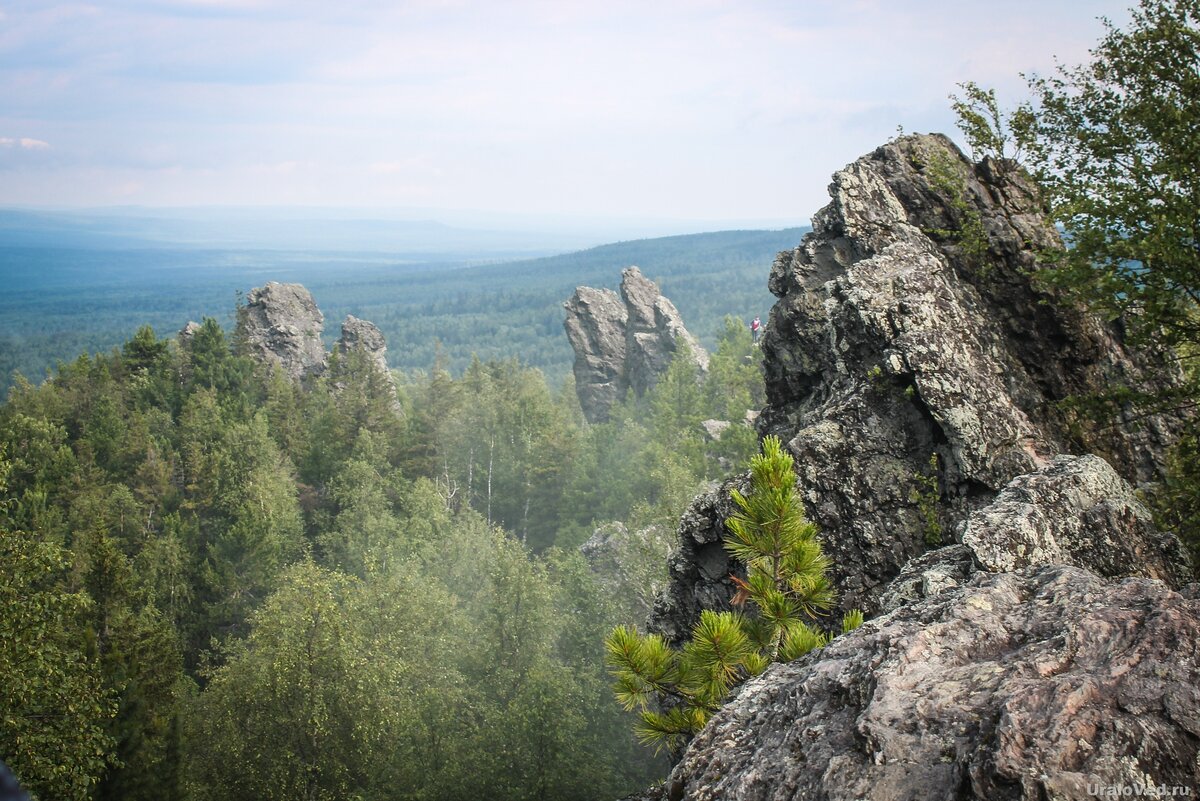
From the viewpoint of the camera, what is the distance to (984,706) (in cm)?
586

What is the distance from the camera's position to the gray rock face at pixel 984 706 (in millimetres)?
5176

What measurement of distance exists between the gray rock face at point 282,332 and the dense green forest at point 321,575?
5130 mm

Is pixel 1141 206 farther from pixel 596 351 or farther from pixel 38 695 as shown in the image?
pixel 596 351

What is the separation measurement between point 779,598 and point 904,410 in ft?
14.9

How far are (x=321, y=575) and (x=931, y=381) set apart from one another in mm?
34942

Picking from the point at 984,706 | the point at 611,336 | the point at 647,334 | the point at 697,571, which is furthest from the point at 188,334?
the point at 984,706

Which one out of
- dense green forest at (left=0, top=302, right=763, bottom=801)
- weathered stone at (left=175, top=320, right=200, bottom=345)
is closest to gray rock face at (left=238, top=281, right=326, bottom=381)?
weathered stone at (left=175, top=320, right=200, bottom=345)

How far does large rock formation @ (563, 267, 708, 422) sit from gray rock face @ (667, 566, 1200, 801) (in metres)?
80.3

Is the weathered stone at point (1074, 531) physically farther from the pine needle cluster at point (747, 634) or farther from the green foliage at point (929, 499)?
the pine needle cluster at point (747, 634)

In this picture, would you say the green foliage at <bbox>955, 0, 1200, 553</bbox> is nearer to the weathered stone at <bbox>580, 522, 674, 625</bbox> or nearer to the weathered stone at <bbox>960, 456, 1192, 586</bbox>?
the weathered stone at <bbox>960, 456, 1192, 586</bbox>

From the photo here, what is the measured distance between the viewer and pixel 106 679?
81.6 feet

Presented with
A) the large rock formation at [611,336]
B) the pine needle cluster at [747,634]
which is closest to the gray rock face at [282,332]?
the large rock formation at [611,336]

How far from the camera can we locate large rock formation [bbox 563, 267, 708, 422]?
88.8 meters

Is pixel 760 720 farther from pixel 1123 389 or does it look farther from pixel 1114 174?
pixel 1114 174
